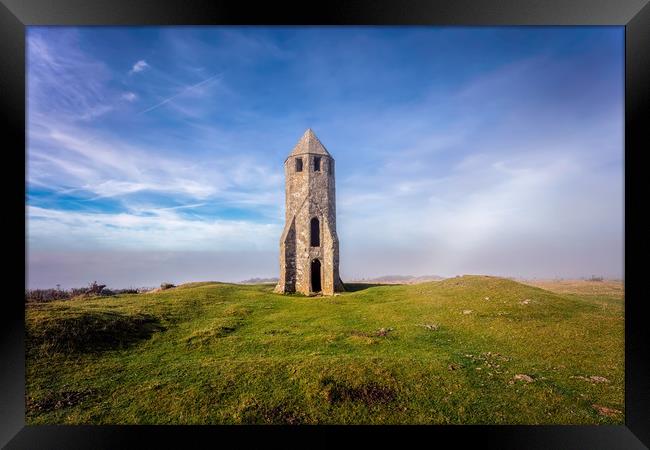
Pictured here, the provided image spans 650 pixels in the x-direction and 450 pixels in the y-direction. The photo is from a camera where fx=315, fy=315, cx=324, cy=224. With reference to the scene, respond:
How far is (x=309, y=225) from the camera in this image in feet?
101

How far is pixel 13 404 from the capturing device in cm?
687

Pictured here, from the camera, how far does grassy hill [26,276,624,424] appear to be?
26.9ft

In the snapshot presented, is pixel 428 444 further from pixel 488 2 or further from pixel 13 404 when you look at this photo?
pixel 488 2

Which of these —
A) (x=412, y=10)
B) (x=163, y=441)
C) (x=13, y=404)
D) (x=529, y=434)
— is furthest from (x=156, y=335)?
(x=412, y=10)

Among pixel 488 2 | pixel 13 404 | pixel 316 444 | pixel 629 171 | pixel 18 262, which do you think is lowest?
pixel 316 444

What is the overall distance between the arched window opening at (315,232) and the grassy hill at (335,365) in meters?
13.6

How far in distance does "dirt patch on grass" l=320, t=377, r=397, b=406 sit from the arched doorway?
21160mm

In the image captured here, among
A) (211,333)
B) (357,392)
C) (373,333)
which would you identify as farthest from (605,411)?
(211,333)

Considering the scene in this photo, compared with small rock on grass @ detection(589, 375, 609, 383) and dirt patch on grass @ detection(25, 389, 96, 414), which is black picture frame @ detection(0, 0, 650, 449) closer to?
dirt patch on grass @ detection(25, 389, 96, 414)

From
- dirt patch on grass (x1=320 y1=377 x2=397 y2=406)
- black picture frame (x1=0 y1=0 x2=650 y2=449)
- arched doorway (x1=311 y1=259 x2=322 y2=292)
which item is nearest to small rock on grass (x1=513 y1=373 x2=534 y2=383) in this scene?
black picture frame (x1=0 y1=0 x2=650 y2=449)

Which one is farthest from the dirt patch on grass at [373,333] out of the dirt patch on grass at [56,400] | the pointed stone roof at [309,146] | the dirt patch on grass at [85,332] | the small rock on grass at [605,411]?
the pointed stone roof at [309,146]

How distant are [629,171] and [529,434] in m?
6.42

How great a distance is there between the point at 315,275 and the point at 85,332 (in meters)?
20.3

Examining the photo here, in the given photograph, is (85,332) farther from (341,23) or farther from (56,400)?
(341,23)
